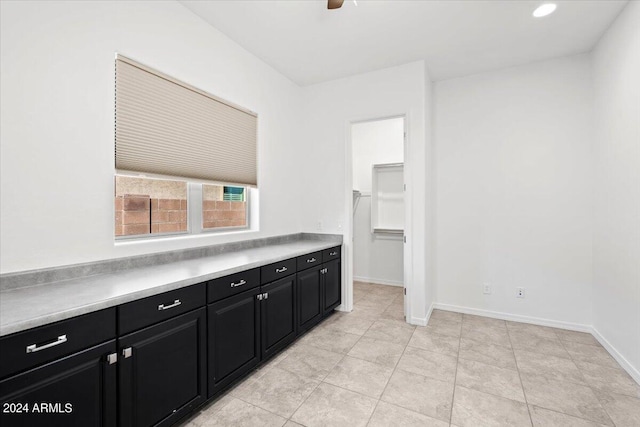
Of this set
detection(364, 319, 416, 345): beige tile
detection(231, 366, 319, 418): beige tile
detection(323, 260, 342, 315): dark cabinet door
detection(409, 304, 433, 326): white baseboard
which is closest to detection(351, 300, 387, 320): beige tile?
detection(364, 319, 416, 345): beige tile

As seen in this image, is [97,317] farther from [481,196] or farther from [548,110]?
[548,110]

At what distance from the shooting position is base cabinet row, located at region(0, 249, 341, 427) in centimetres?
113

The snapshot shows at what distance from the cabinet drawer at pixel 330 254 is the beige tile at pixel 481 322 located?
167 cm

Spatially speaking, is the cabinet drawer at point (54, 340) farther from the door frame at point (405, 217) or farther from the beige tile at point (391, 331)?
the door frame at point (405, 217)

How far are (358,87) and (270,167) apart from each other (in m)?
1.47

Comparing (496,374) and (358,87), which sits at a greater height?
(358,87)

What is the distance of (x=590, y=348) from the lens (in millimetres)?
2787

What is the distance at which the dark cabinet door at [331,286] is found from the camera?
337 cm

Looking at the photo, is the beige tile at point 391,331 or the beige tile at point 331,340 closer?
the beige tile at point 331,340

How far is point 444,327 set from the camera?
129 inches

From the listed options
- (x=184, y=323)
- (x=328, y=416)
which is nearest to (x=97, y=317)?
(x=184, y=323)

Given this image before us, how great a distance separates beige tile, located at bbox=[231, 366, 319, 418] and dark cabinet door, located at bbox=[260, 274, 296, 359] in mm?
205

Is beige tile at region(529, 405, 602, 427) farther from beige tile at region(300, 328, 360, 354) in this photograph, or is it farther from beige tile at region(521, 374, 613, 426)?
beige tile at region(300, 328, 360, 354)

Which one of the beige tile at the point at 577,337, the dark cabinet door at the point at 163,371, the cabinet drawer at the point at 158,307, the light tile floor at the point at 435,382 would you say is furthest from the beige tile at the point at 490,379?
the cabinet drawer at the point at 158,307
